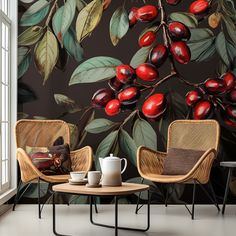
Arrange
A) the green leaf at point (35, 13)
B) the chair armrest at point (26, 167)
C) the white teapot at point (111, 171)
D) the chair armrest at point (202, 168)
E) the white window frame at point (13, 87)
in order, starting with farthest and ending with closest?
the green leaf at point (35, 13), the white window frame at point (13, 87), the chair armrest at point (26, 167), the chair armrest at point (202, 168), the white teapot at point (111, 171)

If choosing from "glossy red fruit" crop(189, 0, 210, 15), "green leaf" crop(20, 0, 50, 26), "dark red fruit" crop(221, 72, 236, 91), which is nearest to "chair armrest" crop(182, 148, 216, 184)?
"dark red fruit" crop(221, 72, 236, 91)

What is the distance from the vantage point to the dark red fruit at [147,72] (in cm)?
563

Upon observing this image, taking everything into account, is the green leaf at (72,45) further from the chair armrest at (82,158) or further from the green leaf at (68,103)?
the chair armrest at (82,158)

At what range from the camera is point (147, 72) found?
5.63 meters

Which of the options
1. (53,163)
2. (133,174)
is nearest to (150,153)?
(133,174)

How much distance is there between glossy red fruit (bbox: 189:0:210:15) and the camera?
18.5 ft

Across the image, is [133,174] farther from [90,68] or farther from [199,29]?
[199,29]

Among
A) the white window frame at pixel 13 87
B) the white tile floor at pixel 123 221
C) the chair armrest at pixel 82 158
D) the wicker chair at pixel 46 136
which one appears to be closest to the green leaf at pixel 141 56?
the wicker chair at pixel 46 136

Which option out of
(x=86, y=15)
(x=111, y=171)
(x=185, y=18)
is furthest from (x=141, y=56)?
(x=111, y=171)

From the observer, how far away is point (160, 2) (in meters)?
5.66

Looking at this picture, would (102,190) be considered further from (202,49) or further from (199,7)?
(199,7)

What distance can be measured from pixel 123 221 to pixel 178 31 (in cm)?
224

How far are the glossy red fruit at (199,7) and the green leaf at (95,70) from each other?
0.98m

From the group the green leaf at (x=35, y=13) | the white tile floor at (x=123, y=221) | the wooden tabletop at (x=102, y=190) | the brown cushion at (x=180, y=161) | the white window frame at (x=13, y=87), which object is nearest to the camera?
the wooden tabletop at (x=102, y=190)
